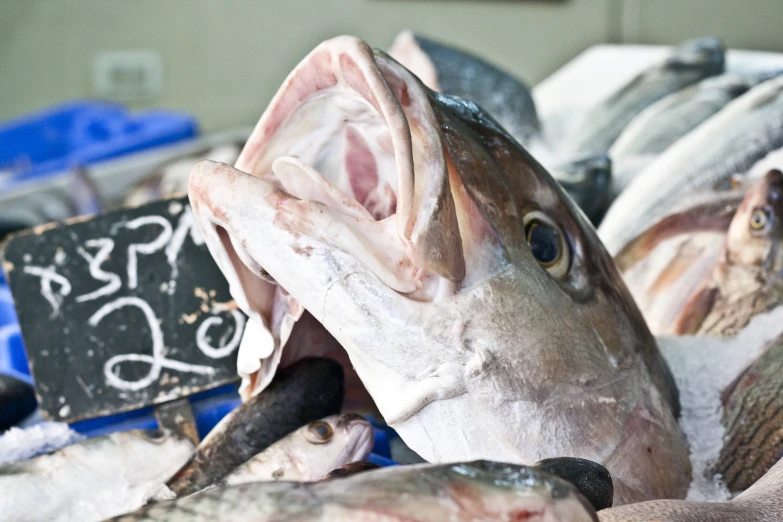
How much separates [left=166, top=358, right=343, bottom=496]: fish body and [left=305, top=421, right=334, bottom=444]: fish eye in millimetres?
53

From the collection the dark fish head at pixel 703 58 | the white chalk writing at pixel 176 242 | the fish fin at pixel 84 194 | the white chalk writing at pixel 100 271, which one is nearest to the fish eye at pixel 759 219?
the white chalk writing at pixel 176 242

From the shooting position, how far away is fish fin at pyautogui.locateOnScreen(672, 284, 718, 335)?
4.11 feet

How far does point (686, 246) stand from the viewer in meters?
1.42

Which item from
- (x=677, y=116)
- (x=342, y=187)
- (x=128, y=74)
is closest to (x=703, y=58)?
(x=677, y=116)

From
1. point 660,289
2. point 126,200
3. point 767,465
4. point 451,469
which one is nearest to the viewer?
point 451,469

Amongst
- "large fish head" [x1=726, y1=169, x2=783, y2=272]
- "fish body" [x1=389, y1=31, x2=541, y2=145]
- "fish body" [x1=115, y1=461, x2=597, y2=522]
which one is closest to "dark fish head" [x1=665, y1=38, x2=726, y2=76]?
"fish body" [x1=389, y1=31, x2=541, y2=145]

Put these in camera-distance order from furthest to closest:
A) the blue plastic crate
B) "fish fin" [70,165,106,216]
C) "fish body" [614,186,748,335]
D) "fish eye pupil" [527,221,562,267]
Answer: the blue plastic crate, "fish fin" [70,165,106,216], "fish body" [614,186,748,335], "fish eye pupil" [527,221,562,267]

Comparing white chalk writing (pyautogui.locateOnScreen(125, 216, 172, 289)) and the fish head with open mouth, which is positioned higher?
the fish head with open mouth

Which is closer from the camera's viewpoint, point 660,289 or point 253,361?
point 253,361

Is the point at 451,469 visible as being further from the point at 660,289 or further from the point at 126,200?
the point at 126,200

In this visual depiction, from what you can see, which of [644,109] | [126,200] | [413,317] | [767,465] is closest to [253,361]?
[413,317]

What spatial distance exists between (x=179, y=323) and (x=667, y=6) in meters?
3.25

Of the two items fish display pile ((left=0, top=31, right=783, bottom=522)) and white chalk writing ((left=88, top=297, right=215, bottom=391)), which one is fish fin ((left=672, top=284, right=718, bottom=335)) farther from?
white chalk writing ((left=88, top=297, right=215, bottom=391))

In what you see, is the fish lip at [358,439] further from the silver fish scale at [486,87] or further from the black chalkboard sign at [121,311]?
the silver fish scale at [486,87]
